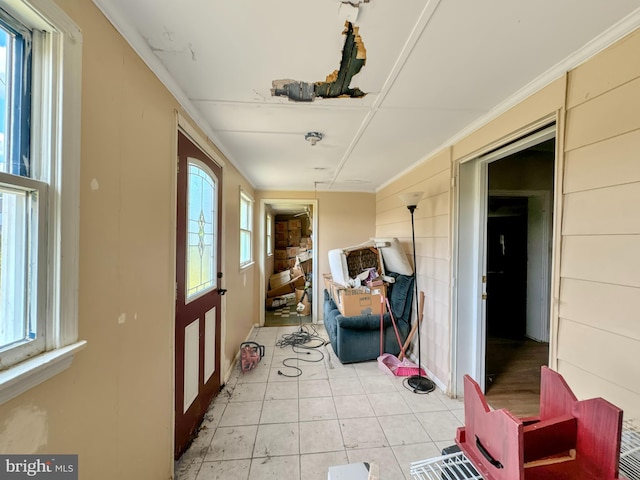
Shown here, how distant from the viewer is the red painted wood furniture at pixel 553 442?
2.08 feet

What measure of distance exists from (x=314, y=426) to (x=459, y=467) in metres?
1.43

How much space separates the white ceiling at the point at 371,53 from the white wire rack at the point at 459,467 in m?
1.51

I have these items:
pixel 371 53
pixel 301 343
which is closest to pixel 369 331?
pixel 301 343

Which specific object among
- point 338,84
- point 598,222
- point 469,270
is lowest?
point 469,270

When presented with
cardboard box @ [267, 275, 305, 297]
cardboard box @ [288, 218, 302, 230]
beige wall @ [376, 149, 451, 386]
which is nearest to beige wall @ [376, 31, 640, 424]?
beige wall @ [376, 149, 451, 386]

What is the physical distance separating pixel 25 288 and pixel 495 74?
213 cm

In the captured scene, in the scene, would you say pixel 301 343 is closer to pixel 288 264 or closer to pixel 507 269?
pixel 507 269

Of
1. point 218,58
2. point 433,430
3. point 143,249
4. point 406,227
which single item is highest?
point 218,58

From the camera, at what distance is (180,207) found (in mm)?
1616

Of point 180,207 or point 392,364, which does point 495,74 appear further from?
point 392,364

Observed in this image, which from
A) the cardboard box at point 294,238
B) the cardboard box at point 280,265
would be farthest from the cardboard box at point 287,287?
the cardboard box at point 294,238

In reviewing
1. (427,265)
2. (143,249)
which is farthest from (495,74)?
(143,249)

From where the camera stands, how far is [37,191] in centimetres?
72

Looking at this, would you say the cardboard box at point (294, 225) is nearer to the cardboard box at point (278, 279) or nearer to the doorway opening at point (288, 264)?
the doorway opening at point (288, 264)
